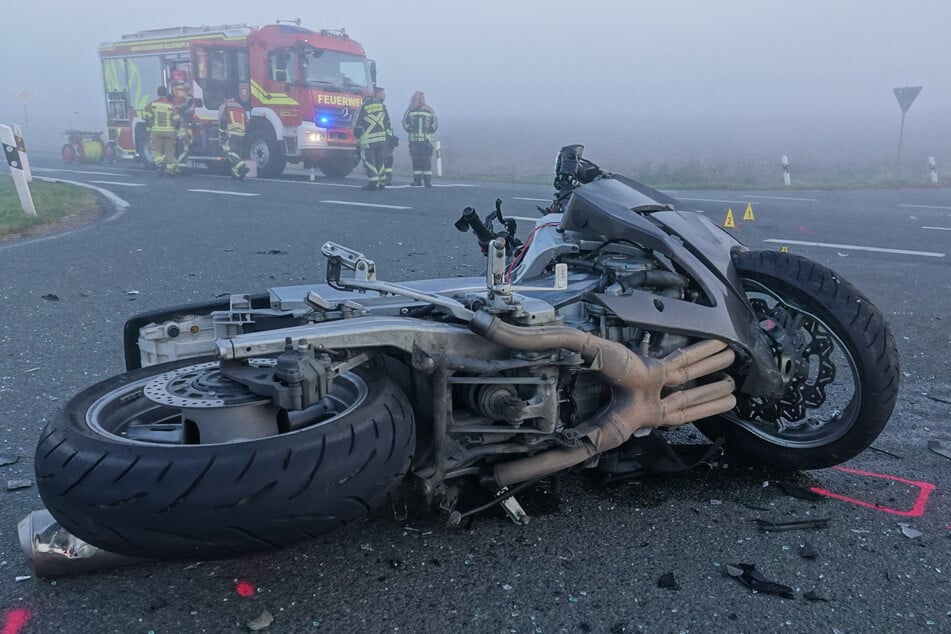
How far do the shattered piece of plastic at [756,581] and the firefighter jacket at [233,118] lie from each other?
18186 millimetres

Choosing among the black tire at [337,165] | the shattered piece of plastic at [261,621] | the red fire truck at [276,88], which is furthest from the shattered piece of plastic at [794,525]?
the black tire at [337,165]

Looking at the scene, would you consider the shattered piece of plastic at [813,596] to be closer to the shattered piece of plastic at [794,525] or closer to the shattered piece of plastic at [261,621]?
the shattered piece of plastic at [794,525]

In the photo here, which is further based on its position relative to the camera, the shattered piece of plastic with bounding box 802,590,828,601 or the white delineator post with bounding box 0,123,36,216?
the white delineator post with bounding box 0,123,36,216

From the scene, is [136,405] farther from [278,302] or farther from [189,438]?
[278,302]

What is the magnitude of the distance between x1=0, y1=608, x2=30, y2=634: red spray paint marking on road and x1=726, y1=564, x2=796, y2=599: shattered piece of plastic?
2130 millimetres

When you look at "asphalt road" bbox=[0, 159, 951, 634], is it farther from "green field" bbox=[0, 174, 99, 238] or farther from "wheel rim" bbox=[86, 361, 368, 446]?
"green field" bbox=[0, 174, 99, 238]

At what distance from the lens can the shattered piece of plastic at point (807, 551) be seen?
262 centimetres

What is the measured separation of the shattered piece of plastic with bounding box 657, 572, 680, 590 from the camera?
2438 millimetres

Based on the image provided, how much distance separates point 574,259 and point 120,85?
80.0 ft

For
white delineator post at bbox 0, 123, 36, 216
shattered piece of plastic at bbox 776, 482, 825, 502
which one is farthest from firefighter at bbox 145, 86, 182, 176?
shattered piece of plastic at bbox 776, 482, 825, 502

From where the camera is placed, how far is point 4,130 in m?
10.6

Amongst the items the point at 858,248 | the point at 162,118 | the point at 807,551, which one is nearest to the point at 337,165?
the point at 162,118

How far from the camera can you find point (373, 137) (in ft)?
52.9

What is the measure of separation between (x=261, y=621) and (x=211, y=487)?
0.53 meters
